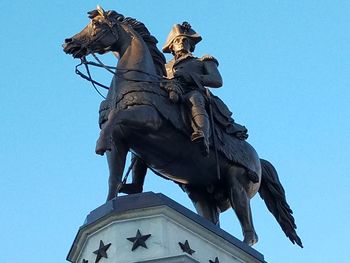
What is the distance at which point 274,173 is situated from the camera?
1608 centimetres

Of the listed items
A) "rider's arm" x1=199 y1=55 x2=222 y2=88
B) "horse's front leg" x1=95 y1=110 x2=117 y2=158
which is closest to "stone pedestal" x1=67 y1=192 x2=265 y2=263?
"horse's front leg" x1=95 y1=110 x2=117 y2=158

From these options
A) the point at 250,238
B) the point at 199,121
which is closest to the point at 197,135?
the point at 199,121

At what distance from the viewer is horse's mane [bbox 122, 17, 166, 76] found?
49.6 ft

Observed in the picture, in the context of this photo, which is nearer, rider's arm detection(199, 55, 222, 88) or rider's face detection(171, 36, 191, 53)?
rider's arm detection(199, 55, 222, 88)

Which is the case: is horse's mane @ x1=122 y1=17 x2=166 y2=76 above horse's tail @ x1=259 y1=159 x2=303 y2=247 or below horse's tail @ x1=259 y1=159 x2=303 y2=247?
above

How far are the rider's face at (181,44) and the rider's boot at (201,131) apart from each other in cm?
228

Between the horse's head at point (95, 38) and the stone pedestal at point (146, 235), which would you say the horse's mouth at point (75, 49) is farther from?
the stone pedestal at point (146, 235)

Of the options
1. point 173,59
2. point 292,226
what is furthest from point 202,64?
point 292,226

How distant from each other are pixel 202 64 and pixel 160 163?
6.43ft

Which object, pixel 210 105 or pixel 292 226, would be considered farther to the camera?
pixel 292 226

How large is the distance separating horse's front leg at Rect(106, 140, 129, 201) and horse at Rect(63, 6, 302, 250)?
0.04 ft

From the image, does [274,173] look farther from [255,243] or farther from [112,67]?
[112,67]

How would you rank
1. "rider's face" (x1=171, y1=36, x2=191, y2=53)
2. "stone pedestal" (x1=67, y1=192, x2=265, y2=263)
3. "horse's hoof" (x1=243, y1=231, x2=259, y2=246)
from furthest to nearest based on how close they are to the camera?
"rider's face" (x1=171, y1=36, x2=191, y2=53), "horse's hoof" (x1=243, y1=231, x2=259, y2=246), "stone pedestal" (x1=67, y1=192, x2=265, y2=263)

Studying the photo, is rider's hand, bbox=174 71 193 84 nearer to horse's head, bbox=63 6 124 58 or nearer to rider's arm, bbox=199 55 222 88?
rider's arm, bbox=199 55 222 88
